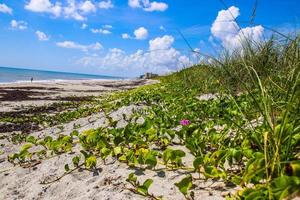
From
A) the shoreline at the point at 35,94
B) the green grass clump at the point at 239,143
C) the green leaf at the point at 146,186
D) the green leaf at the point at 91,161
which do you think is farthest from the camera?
the shoreline at the point at 35,94

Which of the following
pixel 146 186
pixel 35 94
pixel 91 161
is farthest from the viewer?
pixel 35 94

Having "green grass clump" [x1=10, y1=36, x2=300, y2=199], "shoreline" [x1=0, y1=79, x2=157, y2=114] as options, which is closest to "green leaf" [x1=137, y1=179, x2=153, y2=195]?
"green grass clump" [x1=10, y1=36, x2=300, y2=199]

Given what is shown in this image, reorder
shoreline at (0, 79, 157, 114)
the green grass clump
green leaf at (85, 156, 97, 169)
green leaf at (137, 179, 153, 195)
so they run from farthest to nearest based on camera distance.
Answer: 1. shoreline at (0, 79, 157, 114)
2. green leaf at (85, 156, 97, 169)
3. green leaf at (137, 179, 153, 195)
4. the green grass clump

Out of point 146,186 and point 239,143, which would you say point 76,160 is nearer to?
point 146,186

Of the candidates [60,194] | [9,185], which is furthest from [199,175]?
[9,185]

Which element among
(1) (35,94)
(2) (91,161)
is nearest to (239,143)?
(2) (91,161)

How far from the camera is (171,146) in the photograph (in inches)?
147

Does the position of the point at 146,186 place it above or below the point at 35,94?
above

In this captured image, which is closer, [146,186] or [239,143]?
[146,186]

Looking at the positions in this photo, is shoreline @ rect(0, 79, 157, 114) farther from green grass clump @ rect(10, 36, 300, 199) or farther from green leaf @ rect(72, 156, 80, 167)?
green leaf @ rect(72, 156, 80, 167)

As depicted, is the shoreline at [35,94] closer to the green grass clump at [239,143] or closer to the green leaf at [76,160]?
the green grass clump at [239,143]

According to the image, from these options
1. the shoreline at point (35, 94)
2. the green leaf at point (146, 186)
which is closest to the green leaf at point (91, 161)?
the green leaf at point (146, 186)

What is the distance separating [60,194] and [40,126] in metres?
6.39

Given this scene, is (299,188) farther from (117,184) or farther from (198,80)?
(198,80)
